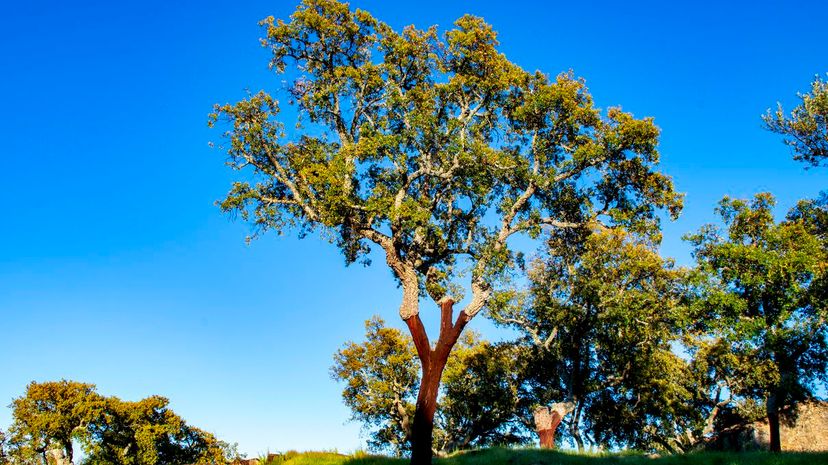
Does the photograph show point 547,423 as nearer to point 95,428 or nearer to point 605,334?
point 605,334

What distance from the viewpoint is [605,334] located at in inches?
1341

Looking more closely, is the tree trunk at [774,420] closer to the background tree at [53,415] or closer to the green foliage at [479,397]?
the green foliage at [479,397]

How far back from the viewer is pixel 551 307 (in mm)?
33438

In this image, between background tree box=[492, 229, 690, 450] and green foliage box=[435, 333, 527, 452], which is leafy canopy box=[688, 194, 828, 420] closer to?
background tree box=[492, 229, 690, 450]

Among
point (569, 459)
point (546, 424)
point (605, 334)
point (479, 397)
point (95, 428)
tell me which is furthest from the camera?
point (95, 428)

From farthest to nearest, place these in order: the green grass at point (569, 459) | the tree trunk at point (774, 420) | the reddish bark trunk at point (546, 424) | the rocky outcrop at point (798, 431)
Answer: the rocky outcrop at point (798, 431) → the tree trunk at point (774, 420) → the reddish bark trunk at point (546, 424) → the green grass at point (569, 459)

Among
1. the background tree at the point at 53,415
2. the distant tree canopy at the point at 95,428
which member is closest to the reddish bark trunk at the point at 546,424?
the distant tree canopy at the point at 95,428

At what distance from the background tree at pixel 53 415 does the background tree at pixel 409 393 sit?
83.1 ft

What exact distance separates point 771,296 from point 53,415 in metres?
60.3

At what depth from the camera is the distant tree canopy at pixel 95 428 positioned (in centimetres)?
5272

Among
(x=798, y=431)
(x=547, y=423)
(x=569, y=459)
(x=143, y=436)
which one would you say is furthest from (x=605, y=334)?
(x=143, y=436)

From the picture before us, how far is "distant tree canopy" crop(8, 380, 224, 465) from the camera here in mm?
52719

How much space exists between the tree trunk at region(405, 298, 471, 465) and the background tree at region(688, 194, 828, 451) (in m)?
19.4

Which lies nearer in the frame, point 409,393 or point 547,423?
point 547,423
